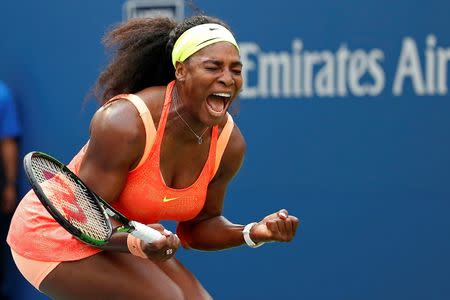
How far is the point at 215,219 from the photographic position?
15.1ft

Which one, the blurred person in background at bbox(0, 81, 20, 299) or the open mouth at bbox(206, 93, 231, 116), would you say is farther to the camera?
the blurred person in background at bbox(0, 81, 20, 299)

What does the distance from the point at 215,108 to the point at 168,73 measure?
0.35m

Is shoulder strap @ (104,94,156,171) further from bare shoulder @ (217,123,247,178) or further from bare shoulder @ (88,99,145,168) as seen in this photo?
bare shoulder @ (217,123,247,178)

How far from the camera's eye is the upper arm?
4074 millimetres

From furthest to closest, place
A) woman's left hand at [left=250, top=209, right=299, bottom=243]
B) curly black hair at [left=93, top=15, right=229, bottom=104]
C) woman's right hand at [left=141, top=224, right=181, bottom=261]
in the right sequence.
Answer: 1. curly black hair at [left=93, top=15, right=229, bottom=104]
2. woman's left hand at [left=250, top=209, right=299, bottom=243]
3. woman's right hand at [left=141, top=224, right=181, bottom=261]

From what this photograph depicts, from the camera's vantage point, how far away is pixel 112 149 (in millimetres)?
4070

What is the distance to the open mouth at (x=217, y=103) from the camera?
4.17m

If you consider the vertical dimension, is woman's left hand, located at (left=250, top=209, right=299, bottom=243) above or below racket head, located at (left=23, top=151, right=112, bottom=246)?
below

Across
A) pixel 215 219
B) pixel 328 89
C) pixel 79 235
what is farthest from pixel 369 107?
pixel 79 235

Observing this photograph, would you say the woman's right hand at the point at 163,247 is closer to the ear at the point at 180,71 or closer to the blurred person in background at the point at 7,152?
the ear at the point at 180,71

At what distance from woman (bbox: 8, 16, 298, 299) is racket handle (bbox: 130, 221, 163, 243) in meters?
0.05

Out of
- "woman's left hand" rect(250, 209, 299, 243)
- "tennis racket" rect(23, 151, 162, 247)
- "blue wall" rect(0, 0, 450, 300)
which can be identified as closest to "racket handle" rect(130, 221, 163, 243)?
"tennis racket" rect(23, 151, 162, 247)

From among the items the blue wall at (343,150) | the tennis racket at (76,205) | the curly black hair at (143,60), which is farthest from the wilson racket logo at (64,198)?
the blue wall at (343,150)

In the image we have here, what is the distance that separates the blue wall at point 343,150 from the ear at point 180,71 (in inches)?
73.1
